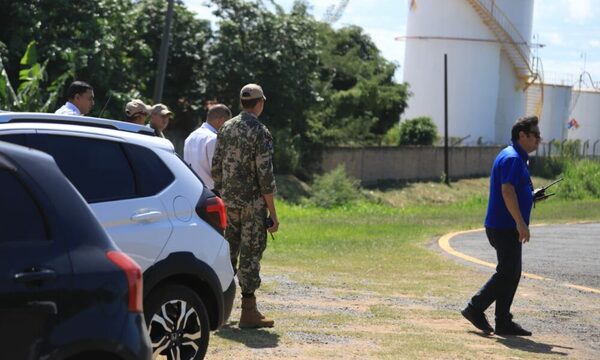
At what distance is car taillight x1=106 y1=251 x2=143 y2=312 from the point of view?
5.05 m

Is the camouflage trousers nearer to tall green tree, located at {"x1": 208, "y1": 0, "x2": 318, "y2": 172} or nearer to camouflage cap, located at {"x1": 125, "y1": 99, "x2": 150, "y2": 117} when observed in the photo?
camouflage cap, located at {"x1": 125, "y1": 99, "x2": 150, "y2": 117}

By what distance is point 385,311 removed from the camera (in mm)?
11250

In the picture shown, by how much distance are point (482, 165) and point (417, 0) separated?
1029 centimetres

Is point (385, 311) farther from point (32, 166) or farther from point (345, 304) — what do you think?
point (32, 166)

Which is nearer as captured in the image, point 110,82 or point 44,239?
point 44,239

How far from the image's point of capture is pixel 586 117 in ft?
251

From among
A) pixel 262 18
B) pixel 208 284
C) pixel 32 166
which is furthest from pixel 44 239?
pixel 262 18

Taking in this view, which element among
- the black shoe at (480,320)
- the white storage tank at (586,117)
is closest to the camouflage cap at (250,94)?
the black shoe at (480,320)

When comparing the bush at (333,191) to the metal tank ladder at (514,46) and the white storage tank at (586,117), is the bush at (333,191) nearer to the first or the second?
the metal tank ladder at (514,46)

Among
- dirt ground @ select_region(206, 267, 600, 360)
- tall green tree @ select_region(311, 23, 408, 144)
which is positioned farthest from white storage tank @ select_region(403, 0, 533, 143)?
dirt ground @ select_region(206, 267, 600, 360)

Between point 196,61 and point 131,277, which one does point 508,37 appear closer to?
point 196,61

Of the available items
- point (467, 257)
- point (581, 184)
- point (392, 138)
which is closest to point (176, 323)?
point (467, 257)

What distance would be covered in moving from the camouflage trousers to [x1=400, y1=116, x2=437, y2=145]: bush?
158ft

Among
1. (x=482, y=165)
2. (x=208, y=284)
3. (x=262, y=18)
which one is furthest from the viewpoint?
(x=482, y=165)
